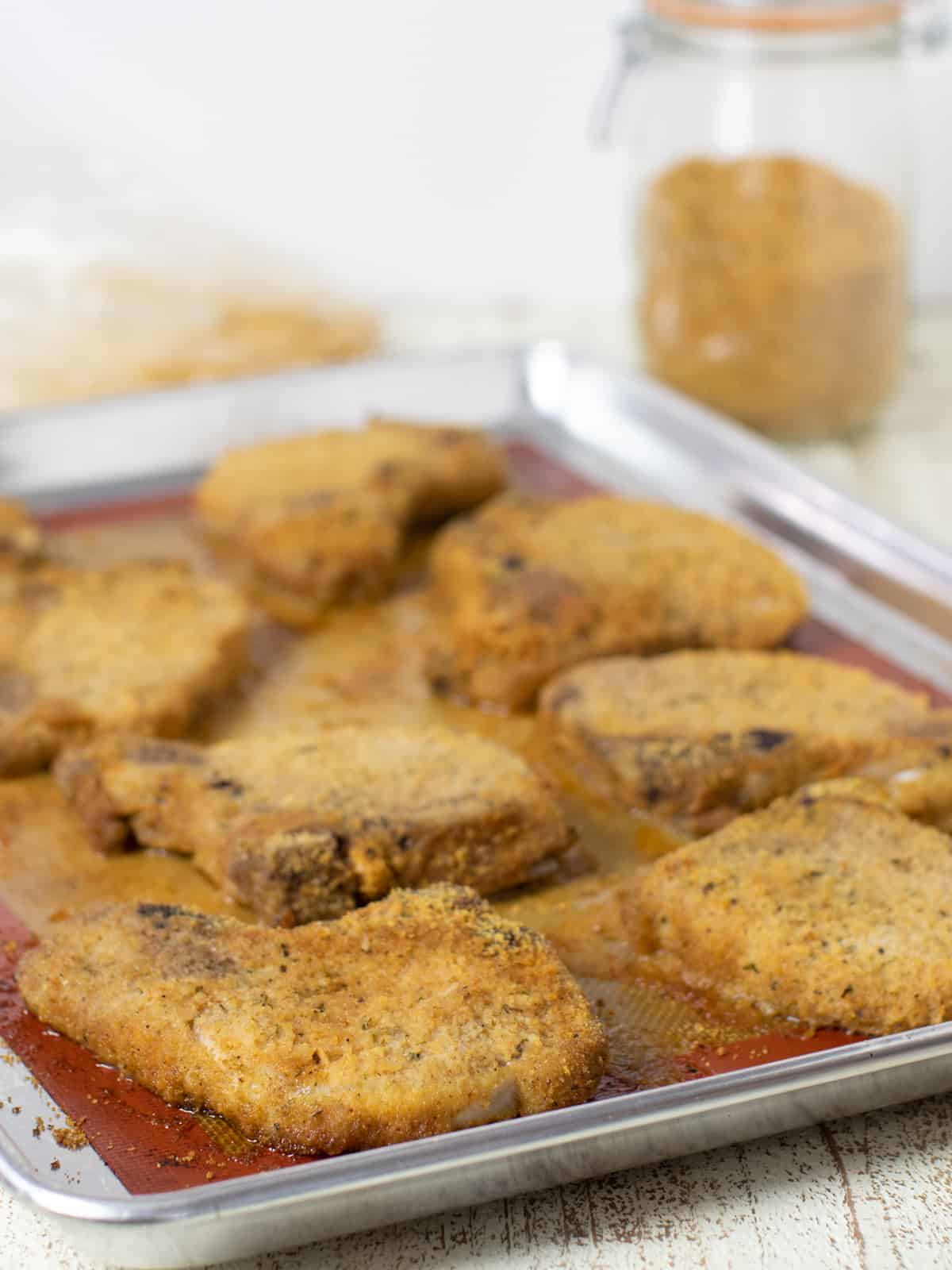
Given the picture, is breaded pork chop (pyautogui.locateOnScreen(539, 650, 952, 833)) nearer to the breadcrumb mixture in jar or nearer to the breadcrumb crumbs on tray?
the breadcrumb crumbs on tray

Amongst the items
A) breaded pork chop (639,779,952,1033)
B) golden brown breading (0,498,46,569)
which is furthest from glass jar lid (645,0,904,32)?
breaded pork chop (639,779,952,1033)

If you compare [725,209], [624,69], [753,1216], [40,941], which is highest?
[624,69]

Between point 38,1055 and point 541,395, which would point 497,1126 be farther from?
point 541,395

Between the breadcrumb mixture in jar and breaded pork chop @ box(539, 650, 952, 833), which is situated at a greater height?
the breadcrumb mixture in jar

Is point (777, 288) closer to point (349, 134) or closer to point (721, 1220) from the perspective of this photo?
point (349, 134)

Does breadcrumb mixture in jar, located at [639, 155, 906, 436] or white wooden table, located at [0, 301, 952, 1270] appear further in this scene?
breadcrumb mixture in jar, located at [639, 155, 906, 436]

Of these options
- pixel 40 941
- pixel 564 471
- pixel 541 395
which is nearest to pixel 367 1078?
pixel 40 941
